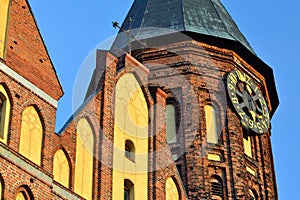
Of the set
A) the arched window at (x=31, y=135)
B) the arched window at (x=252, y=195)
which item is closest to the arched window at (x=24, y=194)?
the arched window at (x=31, y=135)

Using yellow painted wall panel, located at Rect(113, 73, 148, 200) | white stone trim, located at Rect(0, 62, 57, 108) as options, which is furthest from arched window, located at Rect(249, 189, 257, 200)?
white stone trim, located at Rect(0, 62, 57, 108)

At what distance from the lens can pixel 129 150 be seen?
19.9 metres

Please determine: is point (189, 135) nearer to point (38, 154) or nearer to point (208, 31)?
point (208, 31)

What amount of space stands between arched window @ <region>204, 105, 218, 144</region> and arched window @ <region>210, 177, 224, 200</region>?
1219 millimetres

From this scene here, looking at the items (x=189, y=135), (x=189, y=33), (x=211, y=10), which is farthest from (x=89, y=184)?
(x=211, y=10)

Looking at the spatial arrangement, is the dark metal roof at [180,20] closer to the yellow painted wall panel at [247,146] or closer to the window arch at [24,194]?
the yellow painted wall panel at [247,146]

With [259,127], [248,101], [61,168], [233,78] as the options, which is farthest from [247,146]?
[61,168]

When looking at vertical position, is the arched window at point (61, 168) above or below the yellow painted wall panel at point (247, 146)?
below

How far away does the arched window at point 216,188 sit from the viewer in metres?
25.8

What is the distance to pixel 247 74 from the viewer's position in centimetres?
2909

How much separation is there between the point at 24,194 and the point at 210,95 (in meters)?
12.3

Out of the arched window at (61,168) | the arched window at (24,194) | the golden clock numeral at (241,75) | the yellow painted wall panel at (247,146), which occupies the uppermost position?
the golden clock numeral at (241,75)

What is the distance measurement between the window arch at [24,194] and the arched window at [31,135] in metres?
0.68

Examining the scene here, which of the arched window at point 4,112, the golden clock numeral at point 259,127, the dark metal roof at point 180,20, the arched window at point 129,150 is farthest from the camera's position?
the dark metal roof at point 180,20
